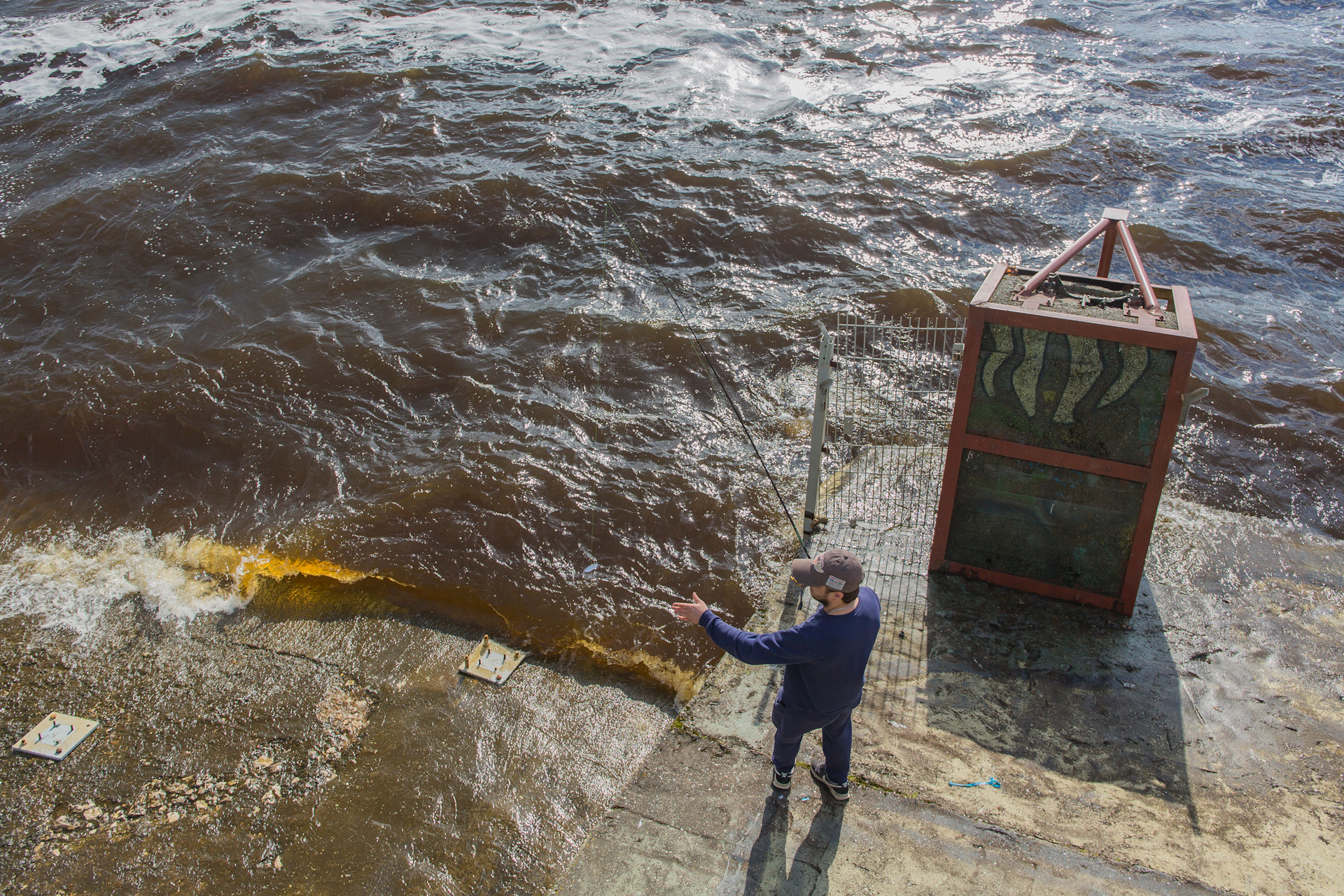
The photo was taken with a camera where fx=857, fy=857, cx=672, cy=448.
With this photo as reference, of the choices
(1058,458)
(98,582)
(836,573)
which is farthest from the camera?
(98,582)

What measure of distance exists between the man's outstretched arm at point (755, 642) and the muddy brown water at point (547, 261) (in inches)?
74.1

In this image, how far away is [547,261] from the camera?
1119 centimetres

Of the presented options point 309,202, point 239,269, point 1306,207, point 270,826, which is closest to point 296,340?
point 239,269

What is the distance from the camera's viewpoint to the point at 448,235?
1167cm

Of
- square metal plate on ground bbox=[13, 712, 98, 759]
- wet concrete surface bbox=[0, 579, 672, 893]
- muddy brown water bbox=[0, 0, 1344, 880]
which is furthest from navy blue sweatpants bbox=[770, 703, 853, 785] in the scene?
square metal plate on ground bbox=[13, 712, 98, 759]

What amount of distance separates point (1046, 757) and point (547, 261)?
846 centimetres

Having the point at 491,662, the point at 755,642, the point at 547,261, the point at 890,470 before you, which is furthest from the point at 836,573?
the point at 547,261

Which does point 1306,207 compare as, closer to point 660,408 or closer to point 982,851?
point 660,408

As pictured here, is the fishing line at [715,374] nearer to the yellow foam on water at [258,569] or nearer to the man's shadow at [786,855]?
the yellow foam on water at [258,569]

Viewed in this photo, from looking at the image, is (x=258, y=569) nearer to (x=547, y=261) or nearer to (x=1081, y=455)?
(x=547, y=261)

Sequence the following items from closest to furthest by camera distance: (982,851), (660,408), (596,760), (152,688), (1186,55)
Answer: (982,851)
(596,760)
(152,688)
(660,408)
(1186,55)

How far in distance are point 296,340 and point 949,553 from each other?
748cm

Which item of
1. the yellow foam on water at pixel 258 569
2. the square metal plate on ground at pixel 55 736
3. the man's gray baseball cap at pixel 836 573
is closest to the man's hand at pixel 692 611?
the man's gray baseball cap at pixel 836 573

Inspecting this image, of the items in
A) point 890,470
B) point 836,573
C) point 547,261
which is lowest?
point 890,470
